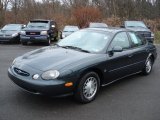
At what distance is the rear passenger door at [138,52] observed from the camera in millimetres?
7123

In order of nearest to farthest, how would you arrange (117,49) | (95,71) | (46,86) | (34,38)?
1. (46,86)
2. (95,71)
3. (117,49)
4. (34,38)

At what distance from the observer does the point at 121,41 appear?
6.83 metres

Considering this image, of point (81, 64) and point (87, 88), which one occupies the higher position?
point (81, 64)

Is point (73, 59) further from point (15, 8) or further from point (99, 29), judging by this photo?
point (15, 8)

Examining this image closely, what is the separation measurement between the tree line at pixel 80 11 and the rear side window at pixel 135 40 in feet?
73.7

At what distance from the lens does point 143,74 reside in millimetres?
8062

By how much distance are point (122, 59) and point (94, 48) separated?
79 cm

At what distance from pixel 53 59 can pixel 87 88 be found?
911 mm

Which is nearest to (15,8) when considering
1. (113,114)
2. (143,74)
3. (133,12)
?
(133,12)

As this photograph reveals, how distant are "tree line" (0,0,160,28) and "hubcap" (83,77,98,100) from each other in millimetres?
24934

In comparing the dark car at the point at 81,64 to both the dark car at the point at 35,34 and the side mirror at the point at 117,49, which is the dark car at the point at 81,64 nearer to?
the side mirror at the point at 117,49

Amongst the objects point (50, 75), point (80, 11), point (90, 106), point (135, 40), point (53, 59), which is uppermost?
point (80, 11)

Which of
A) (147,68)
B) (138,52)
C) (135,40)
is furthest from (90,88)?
(147,68)

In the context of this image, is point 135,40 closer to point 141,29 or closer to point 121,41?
point 121,41
